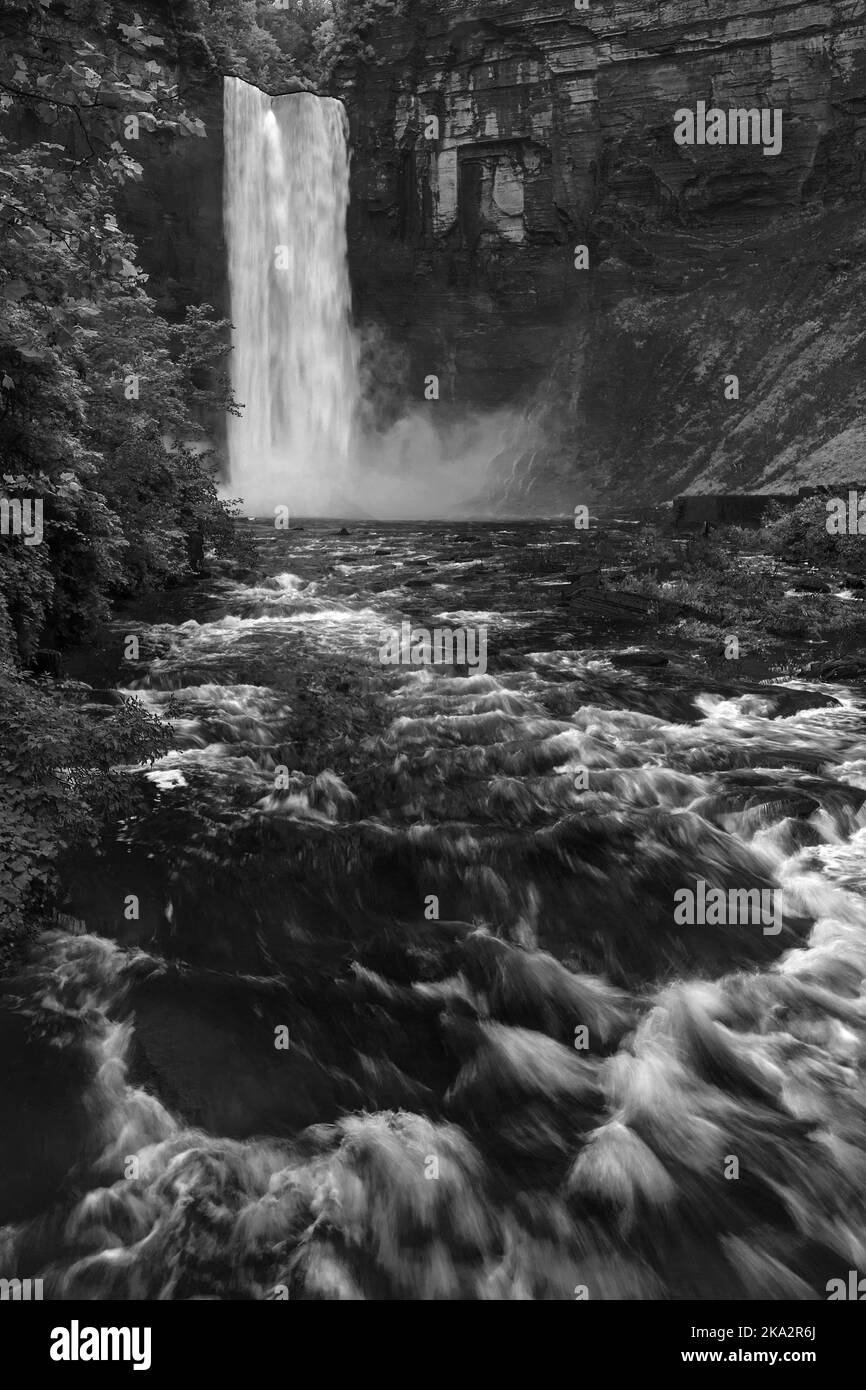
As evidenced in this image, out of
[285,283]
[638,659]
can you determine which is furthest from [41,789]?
[285,283]

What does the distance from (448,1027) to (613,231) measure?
4998 centimetres

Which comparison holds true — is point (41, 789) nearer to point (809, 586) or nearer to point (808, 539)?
point (809, 586)

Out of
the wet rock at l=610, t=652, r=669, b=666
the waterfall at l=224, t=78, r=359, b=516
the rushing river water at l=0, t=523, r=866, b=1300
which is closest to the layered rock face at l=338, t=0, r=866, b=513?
the waterfall at l=224, t=78, r=359, b=516

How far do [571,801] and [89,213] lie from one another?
5.92 meters

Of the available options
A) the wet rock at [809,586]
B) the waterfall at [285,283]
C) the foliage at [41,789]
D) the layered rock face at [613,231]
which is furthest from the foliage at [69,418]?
the layered rock face at [613,231]

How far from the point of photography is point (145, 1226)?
157 inches

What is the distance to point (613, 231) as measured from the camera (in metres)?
46.7

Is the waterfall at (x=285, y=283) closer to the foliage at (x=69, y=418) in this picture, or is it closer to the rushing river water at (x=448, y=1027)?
the foliage at (x=69, y=418)

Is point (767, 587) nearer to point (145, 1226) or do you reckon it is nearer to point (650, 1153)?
point (650, 1153)

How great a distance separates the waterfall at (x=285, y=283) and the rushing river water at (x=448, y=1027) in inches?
1444

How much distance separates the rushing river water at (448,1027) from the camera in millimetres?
4023

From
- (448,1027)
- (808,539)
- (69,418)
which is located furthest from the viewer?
(808,539)

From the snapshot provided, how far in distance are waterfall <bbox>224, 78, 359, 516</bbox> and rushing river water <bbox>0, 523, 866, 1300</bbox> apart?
36.7 metres
